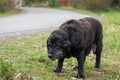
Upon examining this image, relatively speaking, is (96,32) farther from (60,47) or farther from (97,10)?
(97,10)

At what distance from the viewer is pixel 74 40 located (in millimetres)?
8164

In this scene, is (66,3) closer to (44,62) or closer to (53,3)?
(53,3)

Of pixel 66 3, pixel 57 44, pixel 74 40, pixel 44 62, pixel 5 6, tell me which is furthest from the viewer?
pixel 66 3

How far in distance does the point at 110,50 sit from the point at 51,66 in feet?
11.8

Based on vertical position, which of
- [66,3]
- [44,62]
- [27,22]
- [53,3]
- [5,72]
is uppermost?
[5,72]

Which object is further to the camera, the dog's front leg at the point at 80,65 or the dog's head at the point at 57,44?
the dog's front leg at the point at 80,65

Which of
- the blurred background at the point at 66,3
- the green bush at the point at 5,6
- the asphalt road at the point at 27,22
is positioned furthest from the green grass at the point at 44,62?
the blurred background at the point at 66,3

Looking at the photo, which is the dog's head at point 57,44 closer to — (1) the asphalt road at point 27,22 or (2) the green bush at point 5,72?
(2) the green bush at point 5,72

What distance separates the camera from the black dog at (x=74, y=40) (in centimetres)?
793

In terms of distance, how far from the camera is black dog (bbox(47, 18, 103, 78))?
26.0ft

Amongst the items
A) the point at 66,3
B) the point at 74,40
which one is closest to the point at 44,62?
the point at 74,40

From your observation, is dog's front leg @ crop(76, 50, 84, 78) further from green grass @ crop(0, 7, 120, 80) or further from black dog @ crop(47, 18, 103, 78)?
green grass @ crop(0, 7, 120, 80)

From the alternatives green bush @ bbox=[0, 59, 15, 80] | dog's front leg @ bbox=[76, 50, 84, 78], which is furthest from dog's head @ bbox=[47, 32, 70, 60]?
green bush @ bbox=[0, 59, 15, 80]

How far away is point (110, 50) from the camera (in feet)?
41.5
